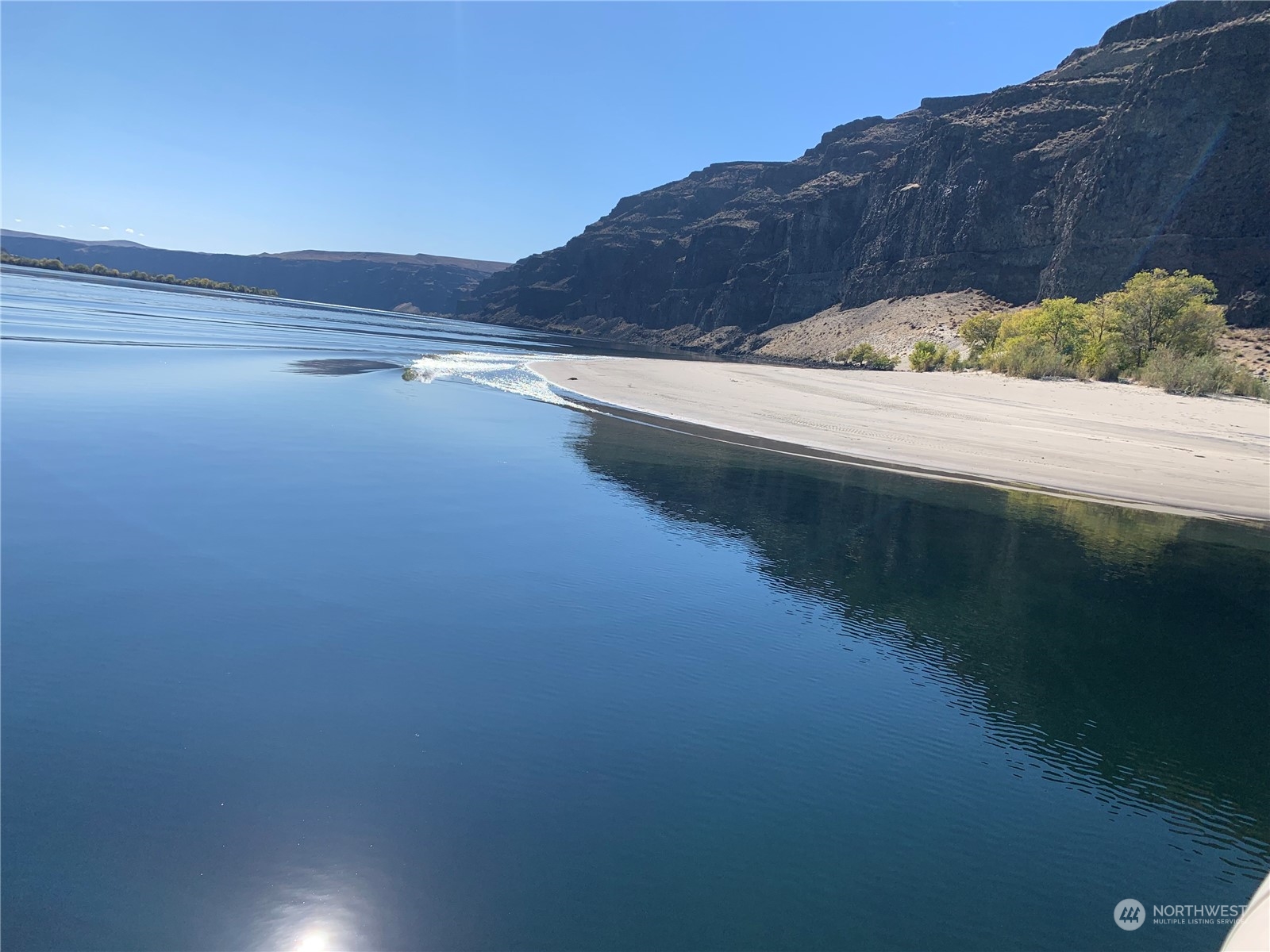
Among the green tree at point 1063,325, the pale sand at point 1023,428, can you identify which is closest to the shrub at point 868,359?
the green tree at point 1063,325

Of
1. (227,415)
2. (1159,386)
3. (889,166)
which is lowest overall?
(227,415)

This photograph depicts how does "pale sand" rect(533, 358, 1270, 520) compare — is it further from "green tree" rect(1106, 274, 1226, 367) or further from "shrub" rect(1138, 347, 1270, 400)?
"green tree" rect(1106, 274, 1226, 367)

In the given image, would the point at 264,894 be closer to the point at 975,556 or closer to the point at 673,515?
the point at 673,515

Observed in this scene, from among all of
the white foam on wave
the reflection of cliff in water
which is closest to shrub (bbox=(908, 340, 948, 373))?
the white foam on wave

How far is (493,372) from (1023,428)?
107 ft

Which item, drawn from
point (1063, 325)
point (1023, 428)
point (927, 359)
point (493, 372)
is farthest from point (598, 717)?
point (927, 359)

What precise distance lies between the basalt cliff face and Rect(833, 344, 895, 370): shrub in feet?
74.6

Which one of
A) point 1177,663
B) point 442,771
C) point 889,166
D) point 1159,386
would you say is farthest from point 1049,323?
point 889,166

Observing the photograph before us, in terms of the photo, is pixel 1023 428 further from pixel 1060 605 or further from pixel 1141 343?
pixel 1141 343

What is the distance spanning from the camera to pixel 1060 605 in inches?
483

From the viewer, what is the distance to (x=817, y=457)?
2425 centimetres

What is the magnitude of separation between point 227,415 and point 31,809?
19.7 meters

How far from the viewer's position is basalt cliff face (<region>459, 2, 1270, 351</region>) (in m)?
71.2

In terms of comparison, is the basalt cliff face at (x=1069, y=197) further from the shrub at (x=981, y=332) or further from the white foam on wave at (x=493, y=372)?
the white foam on wave at (x=493, y=372)
